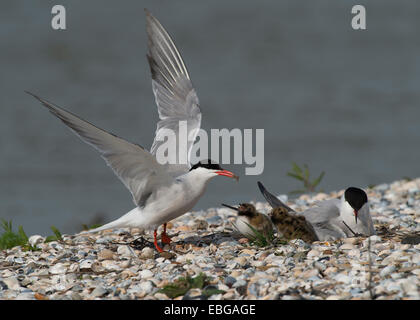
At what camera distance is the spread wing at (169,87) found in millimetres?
5465

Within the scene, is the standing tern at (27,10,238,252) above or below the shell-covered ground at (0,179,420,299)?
above

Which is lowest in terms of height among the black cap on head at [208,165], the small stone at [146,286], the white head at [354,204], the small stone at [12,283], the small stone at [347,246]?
the small stone at [12,283]

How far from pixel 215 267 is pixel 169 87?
2.07 metres

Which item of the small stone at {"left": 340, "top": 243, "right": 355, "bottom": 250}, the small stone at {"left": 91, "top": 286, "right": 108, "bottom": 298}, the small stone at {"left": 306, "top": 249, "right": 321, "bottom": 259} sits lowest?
the small stone at {"left": 91, "top": 286, "right": 108, "bottom": 298}

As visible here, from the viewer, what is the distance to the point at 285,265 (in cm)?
410

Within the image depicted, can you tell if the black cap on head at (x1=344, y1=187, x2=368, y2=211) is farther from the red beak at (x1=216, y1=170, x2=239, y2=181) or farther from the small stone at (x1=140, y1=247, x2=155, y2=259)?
the small stone at (x1=140, y1=247, x2=155, y2=259)

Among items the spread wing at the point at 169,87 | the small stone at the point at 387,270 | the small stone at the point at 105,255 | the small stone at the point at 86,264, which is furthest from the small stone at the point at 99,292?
the spread wing at the point at 169,87

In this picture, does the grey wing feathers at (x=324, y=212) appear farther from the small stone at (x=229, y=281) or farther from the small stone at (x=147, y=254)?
the small stone at (x=229, y=281)

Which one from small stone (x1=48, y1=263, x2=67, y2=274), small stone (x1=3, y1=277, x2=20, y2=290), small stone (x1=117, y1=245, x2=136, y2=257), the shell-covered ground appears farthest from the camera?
small stone (x1=117, y1=245, x2=136, y2=257)

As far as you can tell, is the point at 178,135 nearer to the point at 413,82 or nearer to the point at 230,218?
the point at 230,218

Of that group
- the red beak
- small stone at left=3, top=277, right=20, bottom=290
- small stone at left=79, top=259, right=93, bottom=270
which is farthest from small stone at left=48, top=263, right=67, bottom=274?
the red beak

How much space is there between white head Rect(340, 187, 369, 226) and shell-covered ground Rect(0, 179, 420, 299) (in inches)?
9.1

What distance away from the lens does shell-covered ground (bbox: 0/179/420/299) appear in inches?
144
